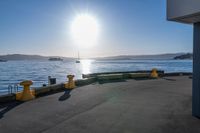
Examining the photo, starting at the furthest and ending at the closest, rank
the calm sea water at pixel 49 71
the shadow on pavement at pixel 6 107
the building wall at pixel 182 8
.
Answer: the calm sea water at pixel 49 71 < the shadow on pavement at pixel 6 107 < the building wall at pixel 182 8

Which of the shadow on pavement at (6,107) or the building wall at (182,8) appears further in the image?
the shadow on pavement at (6,107)

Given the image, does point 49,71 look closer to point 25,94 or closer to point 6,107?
point 25,94

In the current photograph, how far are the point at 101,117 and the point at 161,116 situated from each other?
2.05 meters

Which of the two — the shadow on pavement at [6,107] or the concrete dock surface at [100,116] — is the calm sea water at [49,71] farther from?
the concrete dock surface at [100,116]

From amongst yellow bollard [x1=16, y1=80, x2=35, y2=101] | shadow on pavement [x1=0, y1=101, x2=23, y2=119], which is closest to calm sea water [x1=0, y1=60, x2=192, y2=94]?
yellow bollard [x1=16, y1=80, x2=35, y2=101]

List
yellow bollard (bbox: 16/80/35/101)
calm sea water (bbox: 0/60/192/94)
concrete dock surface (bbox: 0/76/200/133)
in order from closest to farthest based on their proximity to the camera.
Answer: concrete dock surface (bbox: 0/76/200/133)
yellow bollard (bbox: 16/80/35/101)
calm sea water (bbox: 0/60/192/94)

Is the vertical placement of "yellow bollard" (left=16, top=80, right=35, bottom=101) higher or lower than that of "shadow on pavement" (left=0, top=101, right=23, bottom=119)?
higher

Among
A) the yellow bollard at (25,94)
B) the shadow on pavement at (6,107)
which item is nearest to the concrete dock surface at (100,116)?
the shadow on pavement at (6,107)

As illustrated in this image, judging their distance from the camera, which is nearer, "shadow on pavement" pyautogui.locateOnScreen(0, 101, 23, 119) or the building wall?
the building wall

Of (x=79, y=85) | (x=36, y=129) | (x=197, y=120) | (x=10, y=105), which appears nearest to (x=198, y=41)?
(x=197, y=120)

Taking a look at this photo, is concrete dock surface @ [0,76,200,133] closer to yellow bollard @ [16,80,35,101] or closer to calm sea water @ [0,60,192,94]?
yellow bollard @ [16,80,35,101]

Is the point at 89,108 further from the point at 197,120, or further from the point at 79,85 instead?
the point at 79,85

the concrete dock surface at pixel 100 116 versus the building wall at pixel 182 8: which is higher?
the building wall at pixel 182 8

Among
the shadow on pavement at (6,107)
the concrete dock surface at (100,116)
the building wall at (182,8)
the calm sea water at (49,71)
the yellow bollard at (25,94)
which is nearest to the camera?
the building wall at (182,8)
